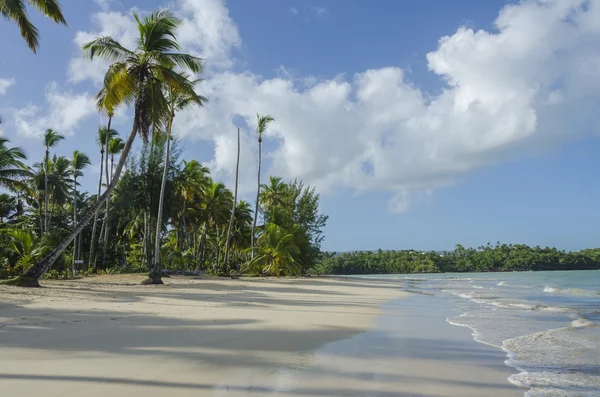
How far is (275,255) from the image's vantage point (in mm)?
32219

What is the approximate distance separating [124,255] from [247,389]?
33.5 m

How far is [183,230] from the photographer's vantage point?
132ft

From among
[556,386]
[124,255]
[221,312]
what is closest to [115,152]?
[124,255]

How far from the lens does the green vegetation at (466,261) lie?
308 ft

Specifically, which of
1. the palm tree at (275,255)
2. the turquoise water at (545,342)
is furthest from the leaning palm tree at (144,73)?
the palm tree at (275,255)

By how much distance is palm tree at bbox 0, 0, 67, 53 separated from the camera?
12.9m

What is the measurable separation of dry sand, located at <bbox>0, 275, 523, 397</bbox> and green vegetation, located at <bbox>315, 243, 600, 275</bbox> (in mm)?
82758

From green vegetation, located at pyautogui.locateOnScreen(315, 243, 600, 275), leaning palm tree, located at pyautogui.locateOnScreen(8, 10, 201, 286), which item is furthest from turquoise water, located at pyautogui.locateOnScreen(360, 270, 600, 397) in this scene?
green vegetation, located at pyautogui.locateOnScreen(315, 243, 600, 275)

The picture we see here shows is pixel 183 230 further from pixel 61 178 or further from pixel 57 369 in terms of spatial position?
pixel 57 369

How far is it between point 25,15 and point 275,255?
22218 millimetres

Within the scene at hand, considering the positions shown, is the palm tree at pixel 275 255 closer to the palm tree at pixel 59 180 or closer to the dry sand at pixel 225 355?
the palm tree at pixel 59 180

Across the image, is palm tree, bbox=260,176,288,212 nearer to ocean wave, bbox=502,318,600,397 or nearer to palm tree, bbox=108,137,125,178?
palm tree, bbox=108,137,125,178

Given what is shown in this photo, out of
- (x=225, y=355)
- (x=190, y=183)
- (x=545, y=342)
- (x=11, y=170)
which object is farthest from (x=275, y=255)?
(x=225, y=355)

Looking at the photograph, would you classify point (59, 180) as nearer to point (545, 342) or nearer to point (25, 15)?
point (25, 15)
